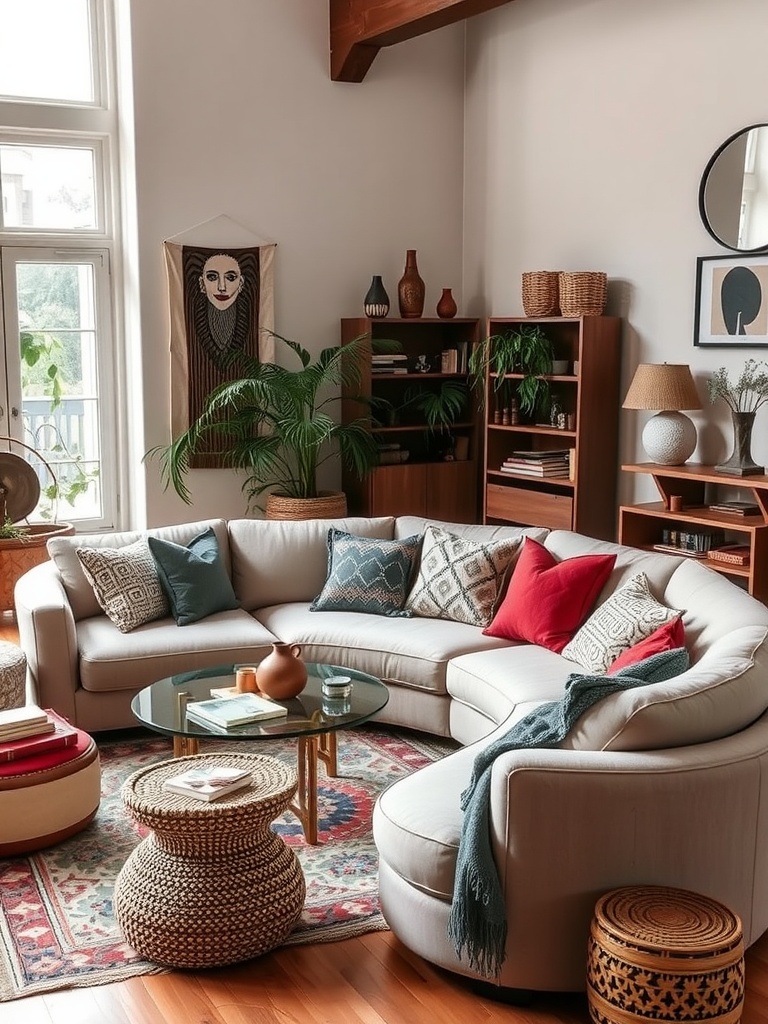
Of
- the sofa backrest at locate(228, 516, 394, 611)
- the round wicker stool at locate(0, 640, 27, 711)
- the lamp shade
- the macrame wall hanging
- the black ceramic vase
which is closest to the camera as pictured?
the round wicker stool at locate(0, 640, 27, 711)

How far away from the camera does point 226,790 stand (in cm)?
307

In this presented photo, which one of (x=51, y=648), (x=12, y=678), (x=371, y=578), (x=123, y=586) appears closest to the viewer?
(x=12, y=678)

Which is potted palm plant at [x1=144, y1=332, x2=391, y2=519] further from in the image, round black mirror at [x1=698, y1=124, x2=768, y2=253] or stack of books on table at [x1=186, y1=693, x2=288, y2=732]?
stack of books on table at [x1=186, y1=693, x2=288, y2=732]

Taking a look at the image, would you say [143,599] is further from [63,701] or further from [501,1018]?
[501,1018]

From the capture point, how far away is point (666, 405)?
5.34 meters

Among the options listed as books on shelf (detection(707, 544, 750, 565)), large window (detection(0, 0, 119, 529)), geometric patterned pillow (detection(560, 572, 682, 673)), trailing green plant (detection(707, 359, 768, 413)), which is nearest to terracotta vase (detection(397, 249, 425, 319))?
large window (detection(0, 0, 119, 529))

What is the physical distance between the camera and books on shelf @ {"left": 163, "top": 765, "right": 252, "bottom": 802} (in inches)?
120

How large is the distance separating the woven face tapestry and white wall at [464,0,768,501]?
4.49 feet

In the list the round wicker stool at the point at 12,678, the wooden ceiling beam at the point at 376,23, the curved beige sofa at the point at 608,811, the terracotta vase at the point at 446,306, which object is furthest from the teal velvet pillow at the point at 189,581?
the wooden ceiling beam at the point at 376,23

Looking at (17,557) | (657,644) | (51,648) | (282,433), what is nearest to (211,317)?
(282,433)

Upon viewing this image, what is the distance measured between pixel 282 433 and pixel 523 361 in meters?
1.36

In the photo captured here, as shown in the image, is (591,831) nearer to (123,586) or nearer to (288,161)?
(123,586)

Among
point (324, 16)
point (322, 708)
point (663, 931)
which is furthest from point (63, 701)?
point (324, 16)

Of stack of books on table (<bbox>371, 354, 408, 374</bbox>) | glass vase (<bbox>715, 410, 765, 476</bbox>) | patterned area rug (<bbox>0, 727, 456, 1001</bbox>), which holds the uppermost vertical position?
stack of books on table (<bbox>371, 354, 408, 374</bbox>)
